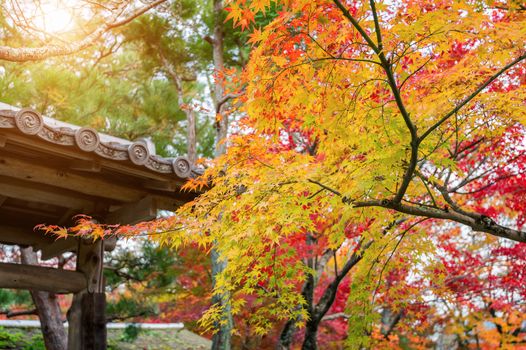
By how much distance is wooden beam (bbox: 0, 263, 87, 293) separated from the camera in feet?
16.9

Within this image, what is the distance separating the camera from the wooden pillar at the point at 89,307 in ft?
16.8

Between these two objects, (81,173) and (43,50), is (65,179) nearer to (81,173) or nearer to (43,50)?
(81,173)

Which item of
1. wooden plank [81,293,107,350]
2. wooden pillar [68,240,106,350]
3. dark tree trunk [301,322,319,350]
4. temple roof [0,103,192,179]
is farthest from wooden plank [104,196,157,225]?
dark tree trunk [301,322,319,350]

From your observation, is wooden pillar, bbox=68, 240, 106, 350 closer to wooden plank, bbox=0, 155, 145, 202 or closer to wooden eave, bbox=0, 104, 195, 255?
wooden eave, bbox=0, 104, 195, 255

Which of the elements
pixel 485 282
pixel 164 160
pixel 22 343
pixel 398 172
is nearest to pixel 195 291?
pixel 22 343

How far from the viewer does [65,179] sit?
4723mm

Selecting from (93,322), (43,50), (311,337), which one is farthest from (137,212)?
(311,337)

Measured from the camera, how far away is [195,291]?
39.9ft

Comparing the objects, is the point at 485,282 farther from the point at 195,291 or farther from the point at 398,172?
the point at 398,172

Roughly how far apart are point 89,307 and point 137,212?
1.12 metres

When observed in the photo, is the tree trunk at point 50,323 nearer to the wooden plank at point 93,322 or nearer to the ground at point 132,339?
the ground at point 132,339

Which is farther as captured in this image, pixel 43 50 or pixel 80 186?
pixel 43 50

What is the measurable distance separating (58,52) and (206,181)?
245 centimetres

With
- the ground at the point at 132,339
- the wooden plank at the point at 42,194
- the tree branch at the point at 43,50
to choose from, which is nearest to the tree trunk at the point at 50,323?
the ground at the point at 132,339
